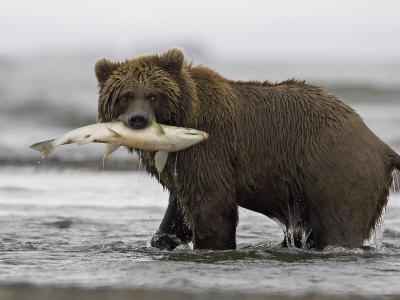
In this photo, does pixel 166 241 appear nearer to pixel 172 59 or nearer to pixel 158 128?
pixel 158 128

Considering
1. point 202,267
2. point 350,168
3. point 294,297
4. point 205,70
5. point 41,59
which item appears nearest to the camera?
point 294,297

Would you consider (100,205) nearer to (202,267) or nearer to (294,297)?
(202,267)

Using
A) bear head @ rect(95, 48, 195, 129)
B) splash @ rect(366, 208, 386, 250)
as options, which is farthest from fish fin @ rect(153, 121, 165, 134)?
splash @ rect(366, 208, 386, 250)

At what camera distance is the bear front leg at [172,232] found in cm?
726

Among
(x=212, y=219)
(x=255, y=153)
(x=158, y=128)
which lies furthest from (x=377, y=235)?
(x=158, y=128)

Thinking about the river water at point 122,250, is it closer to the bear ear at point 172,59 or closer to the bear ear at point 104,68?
the bear ear at point 104,68

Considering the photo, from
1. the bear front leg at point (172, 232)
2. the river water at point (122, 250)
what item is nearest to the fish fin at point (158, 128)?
the river water at point (122, 250)

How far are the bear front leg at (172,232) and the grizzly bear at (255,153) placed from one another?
44cm

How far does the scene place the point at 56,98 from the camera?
22.3m

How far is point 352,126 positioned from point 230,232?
1.25 metres

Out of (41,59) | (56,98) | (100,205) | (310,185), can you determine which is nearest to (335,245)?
(310,185)

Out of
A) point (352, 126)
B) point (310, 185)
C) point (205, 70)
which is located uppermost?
point (205, 70)

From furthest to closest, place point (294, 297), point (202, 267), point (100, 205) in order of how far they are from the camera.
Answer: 1. point (100, 205)
2. point (202, 267)
3. point (294, 297)

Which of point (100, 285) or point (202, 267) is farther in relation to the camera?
point (202, 267)
